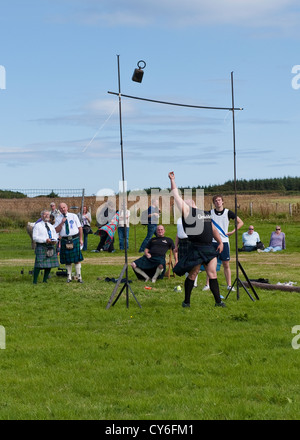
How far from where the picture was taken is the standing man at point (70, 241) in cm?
1625

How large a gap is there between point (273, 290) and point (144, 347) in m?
5.91

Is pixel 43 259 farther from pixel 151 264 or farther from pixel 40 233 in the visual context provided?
pixel 151 264

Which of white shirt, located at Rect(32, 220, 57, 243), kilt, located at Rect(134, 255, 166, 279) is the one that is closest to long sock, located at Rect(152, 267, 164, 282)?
kilt, located at Rect(134, 255, 166, 279)

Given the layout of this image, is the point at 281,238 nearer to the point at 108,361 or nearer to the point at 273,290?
the point at 273,290

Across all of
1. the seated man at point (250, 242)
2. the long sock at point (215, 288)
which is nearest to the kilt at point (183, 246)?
the long sock at point (215, 288)

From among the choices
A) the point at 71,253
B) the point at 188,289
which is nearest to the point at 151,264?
the point at 71,253

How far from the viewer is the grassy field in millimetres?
6586

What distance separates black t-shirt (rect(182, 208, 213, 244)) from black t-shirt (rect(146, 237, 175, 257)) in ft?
14.6

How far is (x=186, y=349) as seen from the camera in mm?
8938

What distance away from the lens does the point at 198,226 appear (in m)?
12.0

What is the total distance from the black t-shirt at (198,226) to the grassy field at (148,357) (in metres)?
1.12

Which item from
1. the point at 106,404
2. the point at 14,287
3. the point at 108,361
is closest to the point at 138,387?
the point at 106,404

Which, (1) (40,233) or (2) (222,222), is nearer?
(2) (222,222)

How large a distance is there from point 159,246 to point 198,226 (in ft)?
15.7
